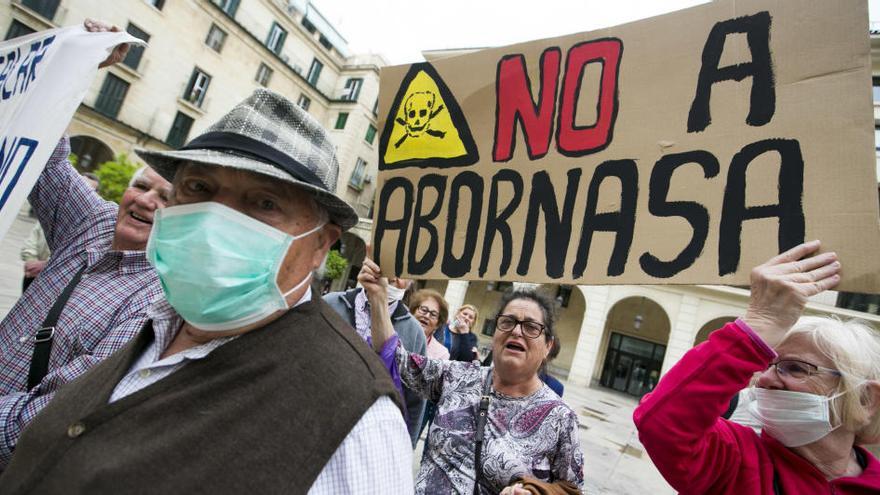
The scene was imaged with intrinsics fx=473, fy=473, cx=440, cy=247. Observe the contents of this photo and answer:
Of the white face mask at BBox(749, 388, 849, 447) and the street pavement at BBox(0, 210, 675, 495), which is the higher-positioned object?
the white face mask at BBox(749, 388, 849, 447)

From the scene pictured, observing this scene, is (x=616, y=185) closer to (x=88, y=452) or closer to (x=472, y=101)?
(x=472, y=101)

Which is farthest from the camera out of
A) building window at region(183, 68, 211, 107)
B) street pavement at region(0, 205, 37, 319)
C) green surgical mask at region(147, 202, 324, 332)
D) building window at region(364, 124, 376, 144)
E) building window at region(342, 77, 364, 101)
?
building window at region(364, 124, 376, 144)

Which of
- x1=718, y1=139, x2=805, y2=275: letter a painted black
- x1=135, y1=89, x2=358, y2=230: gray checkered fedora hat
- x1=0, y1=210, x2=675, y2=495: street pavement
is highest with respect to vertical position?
x1=718, y1=139, x2=805, y2=275: letter a painted black

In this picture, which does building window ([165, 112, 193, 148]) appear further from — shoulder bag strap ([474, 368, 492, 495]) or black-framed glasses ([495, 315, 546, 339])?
shoulder bag strap ([474, 368, 492, 495])

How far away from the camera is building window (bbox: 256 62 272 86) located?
→ 998 inches

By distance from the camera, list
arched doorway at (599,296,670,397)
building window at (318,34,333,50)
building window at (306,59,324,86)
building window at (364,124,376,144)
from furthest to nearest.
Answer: building window at (318,34,333,50), building window at (364,124,376,144), building window at (306,59,324,86), arched doorway at (599,296,670,397)

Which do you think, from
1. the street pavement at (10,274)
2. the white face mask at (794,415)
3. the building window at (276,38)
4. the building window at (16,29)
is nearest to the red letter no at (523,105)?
the white face mask at (794,415)

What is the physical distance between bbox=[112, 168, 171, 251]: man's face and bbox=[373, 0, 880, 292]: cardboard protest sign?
3.00 feet

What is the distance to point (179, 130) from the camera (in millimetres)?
23000

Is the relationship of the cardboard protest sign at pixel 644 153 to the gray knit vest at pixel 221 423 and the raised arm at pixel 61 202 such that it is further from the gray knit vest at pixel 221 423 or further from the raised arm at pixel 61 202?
the raised arm at pixel 61 202

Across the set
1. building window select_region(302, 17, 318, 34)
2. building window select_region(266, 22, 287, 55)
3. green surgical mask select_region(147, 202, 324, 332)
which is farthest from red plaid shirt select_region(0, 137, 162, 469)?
building window select_region(302, 17, 318, 34)

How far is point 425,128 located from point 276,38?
2775cm

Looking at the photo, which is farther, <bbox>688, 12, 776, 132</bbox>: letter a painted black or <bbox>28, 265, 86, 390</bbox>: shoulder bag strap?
<bbox>28, 265, 86, 390</bbox>: shoulder bag strap

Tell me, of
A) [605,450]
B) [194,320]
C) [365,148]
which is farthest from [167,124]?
[194,320]
